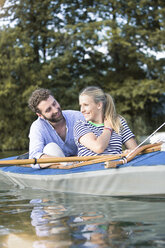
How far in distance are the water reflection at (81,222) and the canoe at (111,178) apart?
0.30 ft

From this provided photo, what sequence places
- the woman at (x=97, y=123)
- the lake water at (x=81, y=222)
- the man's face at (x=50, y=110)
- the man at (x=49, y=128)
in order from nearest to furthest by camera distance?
the lake water at (x=81, y=222) < the woman at (x=97, y=123) < the man at (x=49, y=128) < the man's face at (x=50, y=110)

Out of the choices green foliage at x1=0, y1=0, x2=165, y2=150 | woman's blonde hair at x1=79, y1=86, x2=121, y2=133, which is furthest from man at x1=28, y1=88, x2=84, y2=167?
green foliage at x1=0, y1=0, x2=165, y2=150

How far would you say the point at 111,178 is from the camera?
370 cm

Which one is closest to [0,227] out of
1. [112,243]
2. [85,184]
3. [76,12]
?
[112,243]

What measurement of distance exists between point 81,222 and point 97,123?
3.92 feet

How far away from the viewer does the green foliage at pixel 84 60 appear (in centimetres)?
1694

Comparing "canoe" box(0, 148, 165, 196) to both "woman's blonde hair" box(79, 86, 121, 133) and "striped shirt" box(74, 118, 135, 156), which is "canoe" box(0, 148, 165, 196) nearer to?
"striped shirt" box(74, 118, 135, 156)

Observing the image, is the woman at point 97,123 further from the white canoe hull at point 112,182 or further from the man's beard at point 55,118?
the man's beard at point 55,118

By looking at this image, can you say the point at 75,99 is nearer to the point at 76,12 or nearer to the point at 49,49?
the point at 49,49

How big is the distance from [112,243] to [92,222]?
563 millimetres

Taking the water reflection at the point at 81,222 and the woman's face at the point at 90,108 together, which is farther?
the woman's face at the point at 90,108

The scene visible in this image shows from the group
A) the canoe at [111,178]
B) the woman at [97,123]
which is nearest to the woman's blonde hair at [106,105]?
the woman at [97,123]

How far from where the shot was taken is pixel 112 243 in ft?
7.61

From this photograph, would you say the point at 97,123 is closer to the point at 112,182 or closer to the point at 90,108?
the point at 90,108
